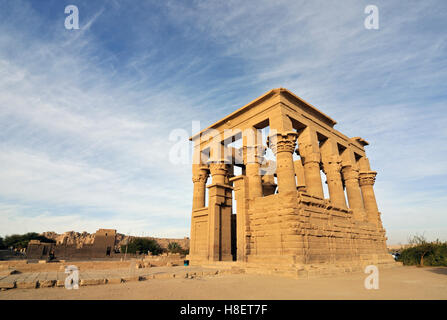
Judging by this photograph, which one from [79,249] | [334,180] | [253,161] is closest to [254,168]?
[253,161]

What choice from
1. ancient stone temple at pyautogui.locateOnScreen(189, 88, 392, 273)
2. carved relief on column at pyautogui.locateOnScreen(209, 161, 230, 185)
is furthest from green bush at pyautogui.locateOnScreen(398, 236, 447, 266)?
carved relief on column at pyautogui.locateOnScreen(209, 161, 230, 185)

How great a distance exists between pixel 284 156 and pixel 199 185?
29.0ft

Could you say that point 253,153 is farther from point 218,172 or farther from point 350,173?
point 350,173

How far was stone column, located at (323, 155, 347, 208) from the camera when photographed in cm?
1698

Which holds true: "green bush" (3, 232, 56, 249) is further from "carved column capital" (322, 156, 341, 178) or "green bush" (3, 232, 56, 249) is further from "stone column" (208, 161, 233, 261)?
"carved column capital" (322, 156, 341, 178)

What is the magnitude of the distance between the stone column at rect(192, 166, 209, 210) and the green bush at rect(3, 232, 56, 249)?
5605cm

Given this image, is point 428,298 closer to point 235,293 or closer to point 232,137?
point 235,293

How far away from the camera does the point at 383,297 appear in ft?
17.4

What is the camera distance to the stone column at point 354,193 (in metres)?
18.3

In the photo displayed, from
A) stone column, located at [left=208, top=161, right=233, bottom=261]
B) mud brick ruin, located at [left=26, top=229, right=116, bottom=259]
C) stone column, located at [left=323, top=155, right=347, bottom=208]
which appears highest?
stone column, located at [left=323, top=155, right=347, bottom=208]

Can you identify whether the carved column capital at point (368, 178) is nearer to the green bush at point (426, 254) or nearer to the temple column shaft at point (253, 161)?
the green bush at point (426, 254)

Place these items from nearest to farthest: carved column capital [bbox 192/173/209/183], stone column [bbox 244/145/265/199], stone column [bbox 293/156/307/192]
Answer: stone column [bbox 244/145/265/199] < stone column [bbox 293/156/307/192] < carved column capital [bbox 192/173/209/183]

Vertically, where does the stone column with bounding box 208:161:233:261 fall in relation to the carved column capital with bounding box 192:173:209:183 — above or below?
below
